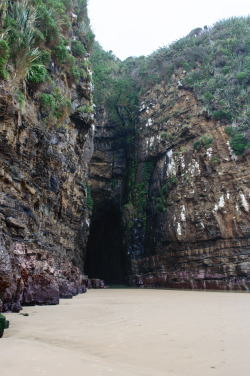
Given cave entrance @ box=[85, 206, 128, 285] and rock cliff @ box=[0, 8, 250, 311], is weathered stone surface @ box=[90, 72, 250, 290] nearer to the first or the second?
rock cliff @ box=[0, 8, 250, 311]

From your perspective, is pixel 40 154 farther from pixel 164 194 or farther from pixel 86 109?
pixel 164 194

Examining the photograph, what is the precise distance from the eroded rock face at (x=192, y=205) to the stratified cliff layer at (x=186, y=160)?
70 mm

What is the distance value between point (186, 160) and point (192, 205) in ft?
12.7

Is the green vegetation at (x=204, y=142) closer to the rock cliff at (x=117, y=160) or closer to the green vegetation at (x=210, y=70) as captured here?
the rock cliff at (x=117, y=160)

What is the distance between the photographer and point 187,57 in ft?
88.9

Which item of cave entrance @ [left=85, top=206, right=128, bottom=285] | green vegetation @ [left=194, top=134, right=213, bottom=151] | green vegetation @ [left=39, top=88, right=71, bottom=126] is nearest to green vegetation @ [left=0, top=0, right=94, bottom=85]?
green vegetation @ [left=39, top=88, right=71, bottom=126]

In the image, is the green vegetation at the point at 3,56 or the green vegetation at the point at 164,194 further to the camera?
the green vegetation at the point at 164,194

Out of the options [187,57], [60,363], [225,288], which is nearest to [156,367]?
[60,363]

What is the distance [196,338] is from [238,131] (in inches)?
771

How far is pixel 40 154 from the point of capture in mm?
12125

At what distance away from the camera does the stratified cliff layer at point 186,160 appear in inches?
743

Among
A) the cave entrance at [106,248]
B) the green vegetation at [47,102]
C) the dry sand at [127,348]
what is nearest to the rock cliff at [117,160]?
the green vegetation at [47,102]

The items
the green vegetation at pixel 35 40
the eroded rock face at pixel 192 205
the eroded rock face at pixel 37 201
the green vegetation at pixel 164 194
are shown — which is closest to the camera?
the eroded rock face at pixel 37 201

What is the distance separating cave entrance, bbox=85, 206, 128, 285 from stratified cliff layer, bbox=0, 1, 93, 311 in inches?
402
